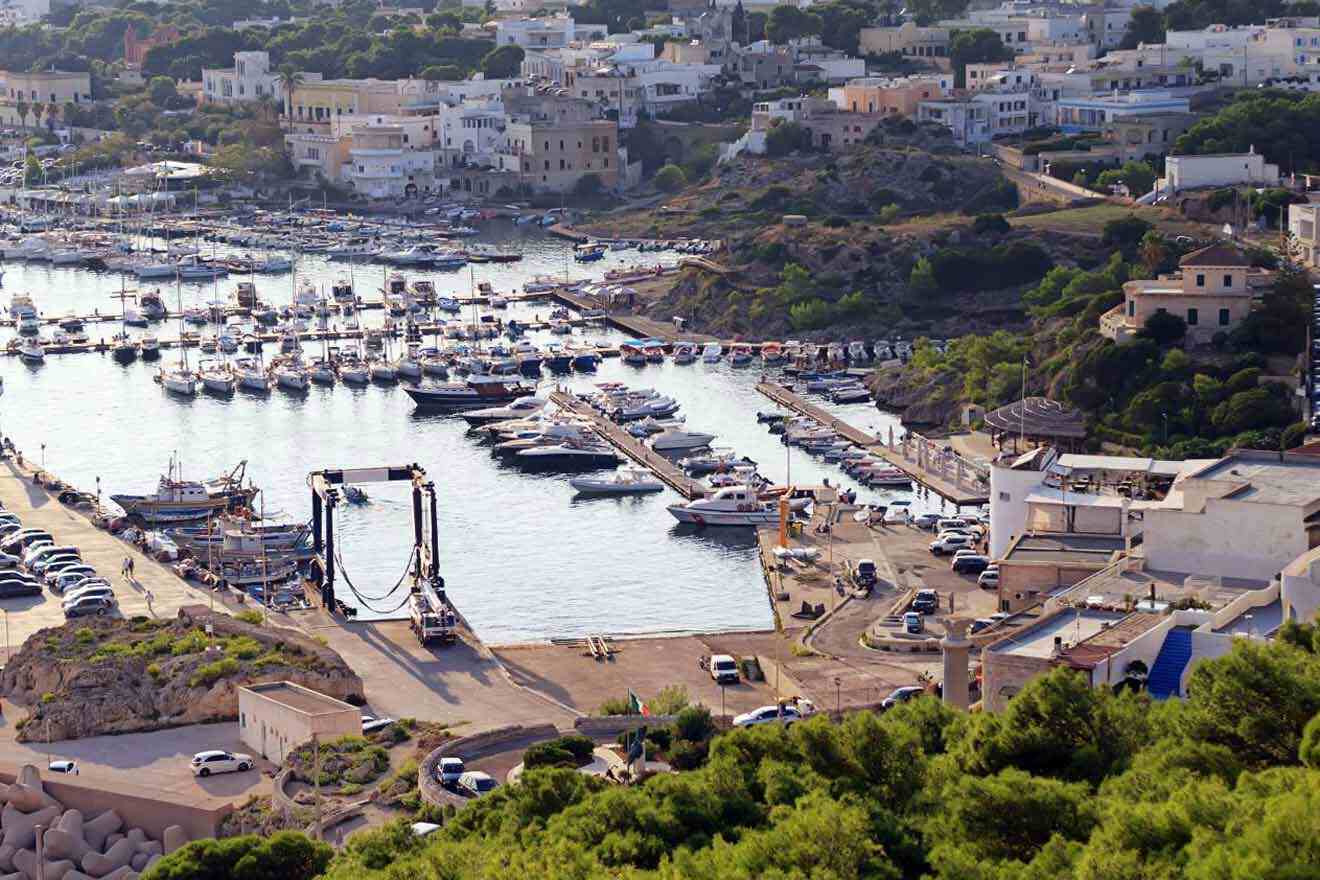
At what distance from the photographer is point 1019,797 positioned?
15.7 meters

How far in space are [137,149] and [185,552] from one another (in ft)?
137

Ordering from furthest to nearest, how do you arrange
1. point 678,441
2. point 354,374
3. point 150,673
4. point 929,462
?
point 354,374 → point 678,441 → point 929,462 → point 150,673

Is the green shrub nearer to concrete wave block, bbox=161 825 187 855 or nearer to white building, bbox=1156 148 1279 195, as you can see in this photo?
concrete wave block, bbox=161 825 187 855

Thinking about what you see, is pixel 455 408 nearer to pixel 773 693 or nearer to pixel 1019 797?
pixel 773 693

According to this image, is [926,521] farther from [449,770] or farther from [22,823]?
[22,823]

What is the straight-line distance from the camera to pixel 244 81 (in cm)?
7631

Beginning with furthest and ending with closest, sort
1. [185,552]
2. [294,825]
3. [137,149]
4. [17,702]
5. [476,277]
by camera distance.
Result: [137,149]
[476,277]
[185,552]
[17,702]
[294,825]

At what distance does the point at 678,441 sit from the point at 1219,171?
15.7 meters

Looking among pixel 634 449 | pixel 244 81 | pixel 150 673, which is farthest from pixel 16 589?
pixel 244 81

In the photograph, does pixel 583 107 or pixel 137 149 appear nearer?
pixel 583 107

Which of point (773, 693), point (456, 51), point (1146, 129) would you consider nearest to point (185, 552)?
point (773, 693)

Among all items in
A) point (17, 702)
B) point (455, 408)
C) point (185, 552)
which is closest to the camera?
point (17, 702)

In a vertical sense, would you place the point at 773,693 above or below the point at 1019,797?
below

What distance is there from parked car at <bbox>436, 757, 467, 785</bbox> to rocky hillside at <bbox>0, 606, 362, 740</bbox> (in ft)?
11.3
